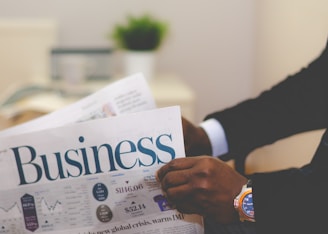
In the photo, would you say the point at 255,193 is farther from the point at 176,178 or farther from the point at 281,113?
the point at 281,113

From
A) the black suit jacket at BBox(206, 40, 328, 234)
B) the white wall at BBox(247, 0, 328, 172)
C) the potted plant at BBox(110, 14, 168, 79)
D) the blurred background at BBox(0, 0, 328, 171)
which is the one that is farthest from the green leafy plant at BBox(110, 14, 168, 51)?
the black suit jacket at BBox(206, 40, 328, 234)

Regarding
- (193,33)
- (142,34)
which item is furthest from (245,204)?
(193,33)

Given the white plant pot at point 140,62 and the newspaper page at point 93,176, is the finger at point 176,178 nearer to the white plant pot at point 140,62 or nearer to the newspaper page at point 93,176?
the newspaper page at point 93,176

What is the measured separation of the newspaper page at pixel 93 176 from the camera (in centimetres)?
70

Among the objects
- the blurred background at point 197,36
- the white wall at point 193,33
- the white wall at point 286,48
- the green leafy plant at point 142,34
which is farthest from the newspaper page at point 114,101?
the white wall at point 193,33

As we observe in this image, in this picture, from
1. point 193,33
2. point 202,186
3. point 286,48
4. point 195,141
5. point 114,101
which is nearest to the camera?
point 202,186

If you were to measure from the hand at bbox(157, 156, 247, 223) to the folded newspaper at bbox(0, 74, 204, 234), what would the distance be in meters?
0.05

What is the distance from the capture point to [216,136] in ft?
3.36

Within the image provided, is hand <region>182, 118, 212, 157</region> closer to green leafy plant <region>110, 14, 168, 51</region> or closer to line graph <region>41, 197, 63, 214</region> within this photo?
line graph <region>41, 197, 63, 214</region>

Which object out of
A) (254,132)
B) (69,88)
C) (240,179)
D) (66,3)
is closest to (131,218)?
(240,179)

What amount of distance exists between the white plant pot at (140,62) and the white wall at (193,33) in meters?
0.35

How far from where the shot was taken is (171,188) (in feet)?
2.17

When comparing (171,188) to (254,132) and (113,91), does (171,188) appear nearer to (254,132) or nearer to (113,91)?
(113,91)

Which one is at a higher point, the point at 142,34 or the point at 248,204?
the point at 142,34
